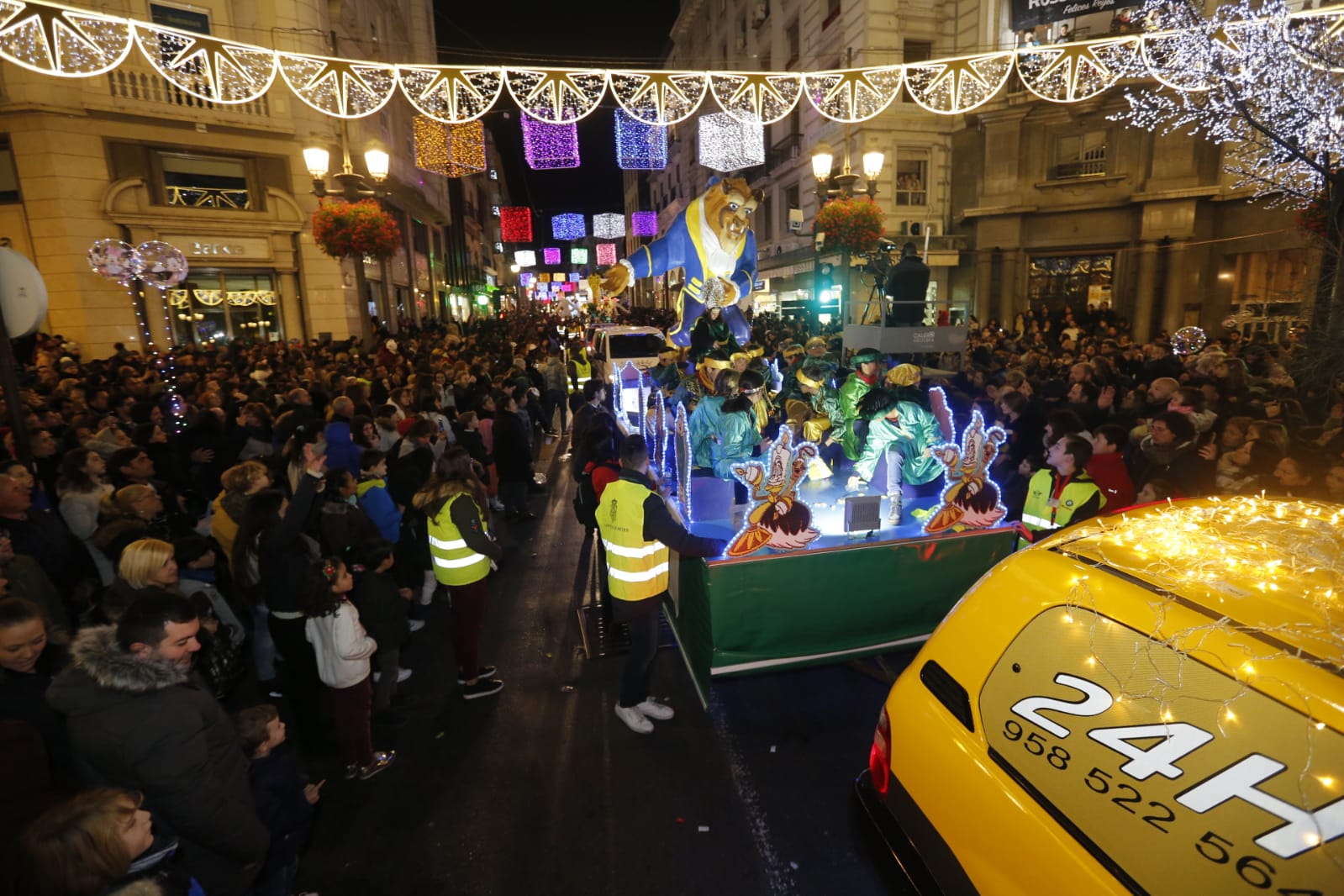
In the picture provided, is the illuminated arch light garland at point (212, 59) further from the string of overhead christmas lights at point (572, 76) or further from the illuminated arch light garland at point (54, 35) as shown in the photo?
the illuminated arch light garland at point (54, 35)

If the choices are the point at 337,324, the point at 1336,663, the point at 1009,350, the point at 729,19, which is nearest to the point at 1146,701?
the point at 1336,663

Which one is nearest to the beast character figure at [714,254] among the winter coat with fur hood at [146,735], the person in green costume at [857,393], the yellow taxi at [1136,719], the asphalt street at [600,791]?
the person in green costume at [857,393]

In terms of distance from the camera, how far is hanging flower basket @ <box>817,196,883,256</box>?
42.3 feet

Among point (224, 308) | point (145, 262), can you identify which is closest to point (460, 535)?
point (145, 262)

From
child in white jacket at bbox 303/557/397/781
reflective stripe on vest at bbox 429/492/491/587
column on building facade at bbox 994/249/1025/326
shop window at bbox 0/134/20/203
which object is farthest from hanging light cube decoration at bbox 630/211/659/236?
child in white jacket at bbox 303/557/397/781

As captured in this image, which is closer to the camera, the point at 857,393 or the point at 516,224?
the point at 857,393

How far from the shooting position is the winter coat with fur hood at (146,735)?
2.35 metres

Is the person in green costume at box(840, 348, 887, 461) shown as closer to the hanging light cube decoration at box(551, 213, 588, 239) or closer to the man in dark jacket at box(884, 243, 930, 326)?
the man in dark jacket at box(884, 243, 930, 326)

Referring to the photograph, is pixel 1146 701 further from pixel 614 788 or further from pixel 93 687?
pixel 93 687

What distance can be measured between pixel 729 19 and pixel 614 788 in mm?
40143

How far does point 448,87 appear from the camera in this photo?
25.3 feet

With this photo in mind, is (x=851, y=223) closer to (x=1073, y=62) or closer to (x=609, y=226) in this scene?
(x=1073, y=62)

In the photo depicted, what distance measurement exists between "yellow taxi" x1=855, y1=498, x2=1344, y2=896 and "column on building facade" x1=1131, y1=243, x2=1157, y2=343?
20.6 m

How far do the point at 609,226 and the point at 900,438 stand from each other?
5047 centimetres
